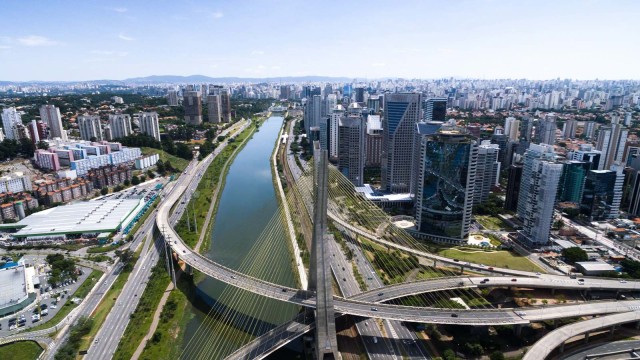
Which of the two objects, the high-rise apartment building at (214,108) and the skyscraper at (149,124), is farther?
the high-rise apartment building at (214,108)

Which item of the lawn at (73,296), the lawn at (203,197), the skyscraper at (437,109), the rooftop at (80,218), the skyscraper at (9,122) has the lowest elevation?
the lawn at (73,296)

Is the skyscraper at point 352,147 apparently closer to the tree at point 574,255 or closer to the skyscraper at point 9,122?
the tree at point 574,255

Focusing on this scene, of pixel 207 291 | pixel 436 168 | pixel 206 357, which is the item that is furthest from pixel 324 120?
pixel 206 357

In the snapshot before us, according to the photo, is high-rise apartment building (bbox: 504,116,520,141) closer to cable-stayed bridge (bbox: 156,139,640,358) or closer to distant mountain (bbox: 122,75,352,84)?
cable-stayed bridge (bbox: 156,139,640,358)

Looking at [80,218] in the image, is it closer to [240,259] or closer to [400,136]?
[240,259]

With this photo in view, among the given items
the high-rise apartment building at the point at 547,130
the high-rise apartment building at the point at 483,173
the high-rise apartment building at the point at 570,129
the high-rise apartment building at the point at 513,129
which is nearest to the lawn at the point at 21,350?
the high-rise apartment building at the point at 483,173

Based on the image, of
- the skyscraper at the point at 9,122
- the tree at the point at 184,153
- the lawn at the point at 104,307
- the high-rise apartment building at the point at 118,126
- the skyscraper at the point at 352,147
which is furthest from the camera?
the high-rise apartment building at the point at 118,126

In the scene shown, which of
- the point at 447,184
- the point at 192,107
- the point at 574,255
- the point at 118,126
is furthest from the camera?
the point at 192,107

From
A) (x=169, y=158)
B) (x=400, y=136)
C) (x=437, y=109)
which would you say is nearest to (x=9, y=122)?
(x=169, y=158)

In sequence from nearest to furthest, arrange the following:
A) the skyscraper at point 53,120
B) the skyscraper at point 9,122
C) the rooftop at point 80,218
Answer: the rooftop at point 80,218, the skyscraper at point 9,122, the skyscraper at point 53,120
